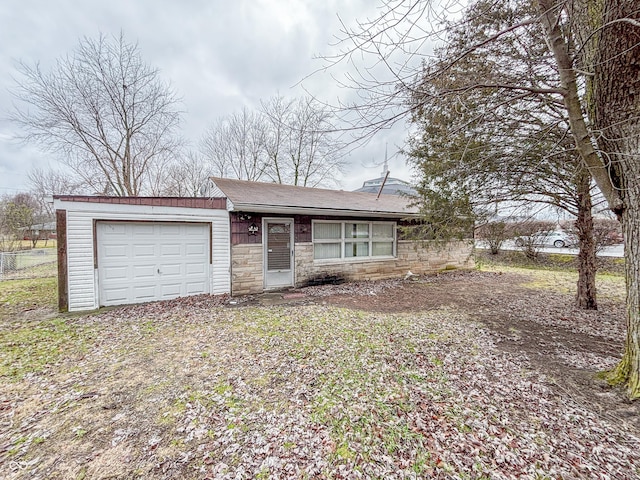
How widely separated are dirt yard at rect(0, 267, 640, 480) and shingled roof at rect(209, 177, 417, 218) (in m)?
2.89

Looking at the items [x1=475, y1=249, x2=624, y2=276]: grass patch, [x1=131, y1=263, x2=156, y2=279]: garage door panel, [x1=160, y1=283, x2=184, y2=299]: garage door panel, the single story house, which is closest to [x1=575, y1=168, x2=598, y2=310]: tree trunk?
the single story house

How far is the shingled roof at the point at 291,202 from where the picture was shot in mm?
6902

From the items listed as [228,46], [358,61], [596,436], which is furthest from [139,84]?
[596,436]

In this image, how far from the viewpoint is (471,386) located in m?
2.86

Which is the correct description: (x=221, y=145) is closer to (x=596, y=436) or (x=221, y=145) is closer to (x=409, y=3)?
(x=409, y=3)

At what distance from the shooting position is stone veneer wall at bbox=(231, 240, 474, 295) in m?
7.10

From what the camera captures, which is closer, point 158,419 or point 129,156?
point 158,419

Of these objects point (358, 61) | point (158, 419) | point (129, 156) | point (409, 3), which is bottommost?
point (158, 419)

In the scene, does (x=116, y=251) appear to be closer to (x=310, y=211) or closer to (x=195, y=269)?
(x=195, y=269)

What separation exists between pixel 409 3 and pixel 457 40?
1948 millimetres

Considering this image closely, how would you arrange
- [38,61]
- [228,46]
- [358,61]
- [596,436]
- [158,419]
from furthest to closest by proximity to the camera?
[38,61], [228,46], [358,61], [158,419], [596,436]

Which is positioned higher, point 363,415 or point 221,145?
point 221,145

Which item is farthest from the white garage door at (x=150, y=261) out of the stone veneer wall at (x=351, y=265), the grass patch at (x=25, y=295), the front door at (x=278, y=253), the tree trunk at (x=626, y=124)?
the tree trunk at (x=626, y=124)

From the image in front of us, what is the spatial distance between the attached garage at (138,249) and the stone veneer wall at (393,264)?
224 centimetres
